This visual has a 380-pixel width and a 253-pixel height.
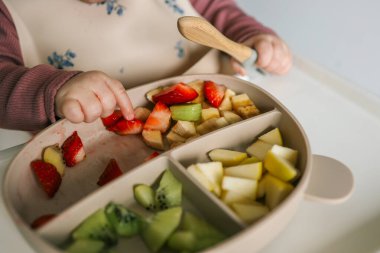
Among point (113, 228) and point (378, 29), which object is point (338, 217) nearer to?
point (113, 228)

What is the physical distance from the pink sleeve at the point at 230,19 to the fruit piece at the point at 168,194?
0.47m

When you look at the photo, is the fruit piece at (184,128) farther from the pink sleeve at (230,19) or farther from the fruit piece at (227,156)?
the pink sleeve at (230,19)

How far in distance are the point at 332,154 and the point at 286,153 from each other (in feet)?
0.53

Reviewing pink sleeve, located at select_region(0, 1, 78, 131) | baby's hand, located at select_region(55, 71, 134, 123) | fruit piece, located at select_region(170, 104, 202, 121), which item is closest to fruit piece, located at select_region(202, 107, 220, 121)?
fruit piece, located at select_region(170, 104, 202, 121)

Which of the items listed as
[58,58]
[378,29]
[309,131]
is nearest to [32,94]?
[58,58]

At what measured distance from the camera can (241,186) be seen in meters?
0.53

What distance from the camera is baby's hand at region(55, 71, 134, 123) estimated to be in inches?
23.8

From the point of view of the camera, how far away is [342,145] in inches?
28.1

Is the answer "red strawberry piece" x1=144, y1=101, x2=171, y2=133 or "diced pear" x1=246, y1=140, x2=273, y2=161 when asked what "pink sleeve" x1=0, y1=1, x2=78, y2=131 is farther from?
"diced pear" x1=246, y1=140, x2=273, y2=161

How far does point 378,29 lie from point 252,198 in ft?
3.01

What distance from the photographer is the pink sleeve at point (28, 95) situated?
0.66 meters

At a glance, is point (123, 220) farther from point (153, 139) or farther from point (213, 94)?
point (213, 94)

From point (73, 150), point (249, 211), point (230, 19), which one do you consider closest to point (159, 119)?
point (73, 150)

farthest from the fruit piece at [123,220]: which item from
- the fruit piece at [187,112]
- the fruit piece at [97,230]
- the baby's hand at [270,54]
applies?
the baby's hand at [270,54]
